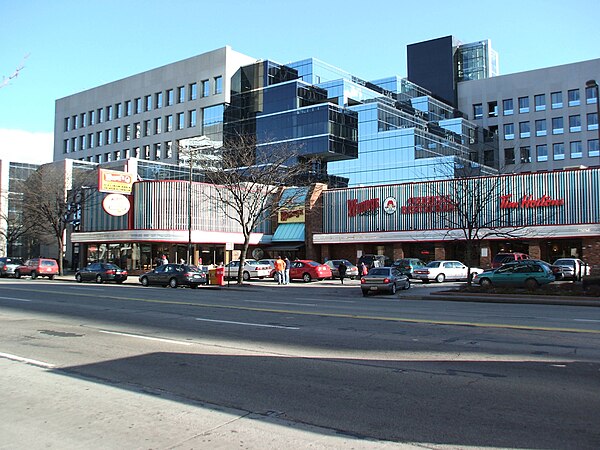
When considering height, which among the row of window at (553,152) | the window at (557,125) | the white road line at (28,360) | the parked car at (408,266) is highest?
the window at (557,125)

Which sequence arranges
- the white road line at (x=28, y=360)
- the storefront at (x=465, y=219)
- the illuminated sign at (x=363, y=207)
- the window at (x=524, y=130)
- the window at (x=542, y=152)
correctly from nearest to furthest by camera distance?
the white road line at (x=28, y=360) → the storefront at (x=465, y=219) → the illuminated sign at (x=363, y=207) → the window at (x=542, y=152) → the window at (x=524, y=130)

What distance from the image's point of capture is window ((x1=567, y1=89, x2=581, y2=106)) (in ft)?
286

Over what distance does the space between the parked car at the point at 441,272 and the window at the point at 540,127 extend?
63.3 metres

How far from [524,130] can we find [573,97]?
8891 mm

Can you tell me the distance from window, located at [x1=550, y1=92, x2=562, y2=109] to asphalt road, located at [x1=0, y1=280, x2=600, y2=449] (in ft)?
281

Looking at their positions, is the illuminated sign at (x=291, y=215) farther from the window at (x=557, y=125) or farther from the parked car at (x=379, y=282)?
the window at (x=557, y=125)

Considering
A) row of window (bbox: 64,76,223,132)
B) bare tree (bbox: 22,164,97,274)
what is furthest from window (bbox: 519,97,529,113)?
bare tree (bbox: 22,164,97,274)

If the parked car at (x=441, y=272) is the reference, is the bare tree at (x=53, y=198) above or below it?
above

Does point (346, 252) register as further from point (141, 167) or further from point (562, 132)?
point (562, 132)

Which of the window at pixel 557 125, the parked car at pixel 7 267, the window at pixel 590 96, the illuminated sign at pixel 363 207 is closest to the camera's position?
the parked car at pixel 7 267

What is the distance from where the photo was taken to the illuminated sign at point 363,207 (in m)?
49.0

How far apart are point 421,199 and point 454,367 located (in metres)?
39.3

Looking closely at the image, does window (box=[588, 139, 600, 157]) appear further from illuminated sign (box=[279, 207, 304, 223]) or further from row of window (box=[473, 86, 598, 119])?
illuminated sign (box=[279, 207, 304, 223])

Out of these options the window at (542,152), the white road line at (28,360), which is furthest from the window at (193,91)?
the white road line at (28,360)
